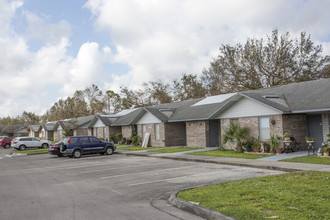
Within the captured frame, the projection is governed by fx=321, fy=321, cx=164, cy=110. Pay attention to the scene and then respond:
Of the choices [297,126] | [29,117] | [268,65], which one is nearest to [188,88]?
[268,65]

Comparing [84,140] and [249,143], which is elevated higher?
[84,140]

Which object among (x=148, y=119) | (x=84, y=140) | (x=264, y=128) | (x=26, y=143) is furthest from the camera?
(x=26, y=143)

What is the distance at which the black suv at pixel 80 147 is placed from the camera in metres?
23.8

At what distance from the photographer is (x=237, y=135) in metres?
21.0

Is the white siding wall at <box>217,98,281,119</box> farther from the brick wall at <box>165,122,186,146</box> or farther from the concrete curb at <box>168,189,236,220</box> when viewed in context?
the concrete curb at <box>168,189,236,220</box>

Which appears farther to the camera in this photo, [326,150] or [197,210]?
[326,150]

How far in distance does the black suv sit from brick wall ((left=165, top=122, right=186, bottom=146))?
6.09m

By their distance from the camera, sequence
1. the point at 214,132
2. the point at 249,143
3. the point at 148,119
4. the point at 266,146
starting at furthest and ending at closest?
the point at 148,119 < the point at 214,132 < the point at 249,143 < the point at 266,146

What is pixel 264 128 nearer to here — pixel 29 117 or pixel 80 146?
pixel 80 146

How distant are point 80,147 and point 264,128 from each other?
1327 cm

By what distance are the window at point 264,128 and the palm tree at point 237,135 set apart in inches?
36.5

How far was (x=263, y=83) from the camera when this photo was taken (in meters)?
38.6

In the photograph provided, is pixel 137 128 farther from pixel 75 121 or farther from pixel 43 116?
pixel 43 116

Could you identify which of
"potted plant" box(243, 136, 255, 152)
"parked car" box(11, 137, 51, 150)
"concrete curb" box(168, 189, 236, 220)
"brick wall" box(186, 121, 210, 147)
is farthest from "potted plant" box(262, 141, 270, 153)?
"parked car" box(11, 137, 51, 150)
